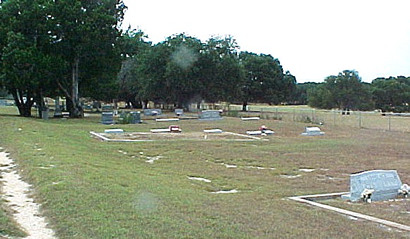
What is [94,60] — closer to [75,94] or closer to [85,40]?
[85,40]

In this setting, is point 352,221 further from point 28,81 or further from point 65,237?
point 28,81

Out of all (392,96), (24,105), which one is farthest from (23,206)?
(392,96)

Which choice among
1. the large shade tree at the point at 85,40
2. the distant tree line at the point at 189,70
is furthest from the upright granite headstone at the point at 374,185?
the distant tree line at the point at 189,70

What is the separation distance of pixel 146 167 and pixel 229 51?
47.8 meters

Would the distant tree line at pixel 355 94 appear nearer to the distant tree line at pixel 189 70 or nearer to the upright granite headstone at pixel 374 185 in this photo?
the distant tree line at pixel 189 70

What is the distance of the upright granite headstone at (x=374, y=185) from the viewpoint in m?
9.54

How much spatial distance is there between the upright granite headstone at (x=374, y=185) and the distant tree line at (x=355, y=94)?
71.9 meters

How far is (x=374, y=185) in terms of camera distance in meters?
9.80

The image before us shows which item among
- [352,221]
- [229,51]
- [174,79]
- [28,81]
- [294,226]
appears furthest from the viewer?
[229,51]

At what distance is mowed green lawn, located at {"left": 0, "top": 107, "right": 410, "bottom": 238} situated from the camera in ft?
21.1

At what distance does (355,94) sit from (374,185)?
243 feet

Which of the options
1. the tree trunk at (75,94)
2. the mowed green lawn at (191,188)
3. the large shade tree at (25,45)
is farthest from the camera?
the tree trunk at (75,94)

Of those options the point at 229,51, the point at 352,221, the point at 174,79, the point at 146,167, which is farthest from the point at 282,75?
the point at 352,221

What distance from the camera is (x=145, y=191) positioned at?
8898 mm
